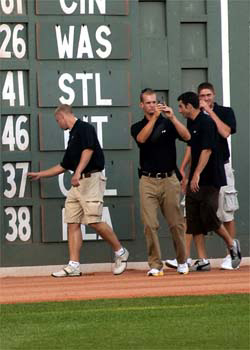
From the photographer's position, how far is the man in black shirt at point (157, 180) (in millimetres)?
12398

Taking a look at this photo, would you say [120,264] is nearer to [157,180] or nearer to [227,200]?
[157,180]

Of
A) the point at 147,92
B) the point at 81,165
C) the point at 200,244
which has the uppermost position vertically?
the point at 147,92

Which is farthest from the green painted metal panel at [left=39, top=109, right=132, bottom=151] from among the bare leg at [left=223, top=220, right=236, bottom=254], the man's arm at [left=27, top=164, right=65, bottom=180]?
the bare leg at [left=223, top=220, right=236, bottom=254]

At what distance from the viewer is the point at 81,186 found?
12.8 m

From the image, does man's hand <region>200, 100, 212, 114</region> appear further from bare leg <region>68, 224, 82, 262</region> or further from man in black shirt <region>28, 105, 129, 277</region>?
bare leg <region>68, 224, 82, 262</region>

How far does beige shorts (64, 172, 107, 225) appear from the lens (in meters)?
12.7

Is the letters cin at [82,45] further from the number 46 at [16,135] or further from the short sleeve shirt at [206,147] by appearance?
the short sleeve shirt at [206,147]

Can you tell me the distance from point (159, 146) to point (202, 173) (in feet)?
1.95

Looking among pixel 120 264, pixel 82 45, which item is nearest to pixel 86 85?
pixel 82 45

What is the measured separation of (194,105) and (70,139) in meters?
1.32

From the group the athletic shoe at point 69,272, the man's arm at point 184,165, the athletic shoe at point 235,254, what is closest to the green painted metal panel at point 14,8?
the man's arm at point 184,165

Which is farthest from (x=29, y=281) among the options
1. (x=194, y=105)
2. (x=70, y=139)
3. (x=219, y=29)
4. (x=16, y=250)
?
(x=219, y=29)

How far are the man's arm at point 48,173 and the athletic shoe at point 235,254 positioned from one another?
6.42ft

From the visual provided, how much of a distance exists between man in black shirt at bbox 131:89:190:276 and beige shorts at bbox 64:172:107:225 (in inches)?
18.1
